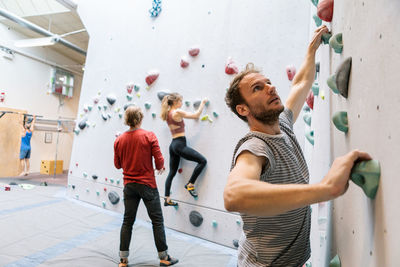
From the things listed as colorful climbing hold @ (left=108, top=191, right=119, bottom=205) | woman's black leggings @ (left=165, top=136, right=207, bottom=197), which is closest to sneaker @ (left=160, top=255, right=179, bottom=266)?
woman's black leggings @ (left=165, top=136, right=207, bottom=197)

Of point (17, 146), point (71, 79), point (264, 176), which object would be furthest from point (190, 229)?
point (71, 79)

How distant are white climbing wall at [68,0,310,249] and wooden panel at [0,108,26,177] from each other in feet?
10.2

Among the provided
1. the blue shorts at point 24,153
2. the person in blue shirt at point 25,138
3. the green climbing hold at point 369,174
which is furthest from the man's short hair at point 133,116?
the blue shorts at point 24,153

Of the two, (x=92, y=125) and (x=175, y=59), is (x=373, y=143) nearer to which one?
(x=175, y=59)

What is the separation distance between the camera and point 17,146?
6.15m

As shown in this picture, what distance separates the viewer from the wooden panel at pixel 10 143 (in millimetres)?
5879

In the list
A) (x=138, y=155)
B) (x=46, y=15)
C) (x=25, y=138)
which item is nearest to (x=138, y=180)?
(x=138, y=155)

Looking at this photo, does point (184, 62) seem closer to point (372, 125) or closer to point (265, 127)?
point (265, 127)

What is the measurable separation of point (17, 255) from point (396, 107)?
8.58ft

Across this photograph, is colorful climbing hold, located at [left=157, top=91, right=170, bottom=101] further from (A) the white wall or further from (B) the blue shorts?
(A) the white wall

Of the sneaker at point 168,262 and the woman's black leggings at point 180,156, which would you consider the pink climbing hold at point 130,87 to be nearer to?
the woman's black leggings at point 180,156

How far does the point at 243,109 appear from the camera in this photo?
2.99ft

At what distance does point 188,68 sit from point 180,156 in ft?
3.14

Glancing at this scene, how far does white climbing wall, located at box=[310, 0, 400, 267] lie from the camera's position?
44 cm
